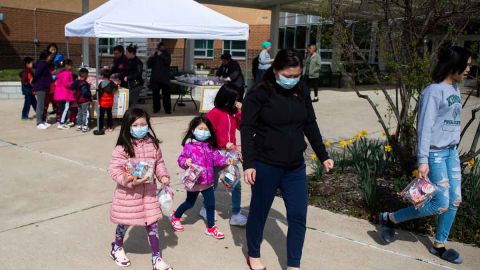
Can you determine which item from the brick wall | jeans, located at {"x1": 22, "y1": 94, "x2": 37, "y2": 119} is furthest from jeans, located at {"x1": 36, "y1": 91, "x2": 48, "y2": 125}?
the brick wall

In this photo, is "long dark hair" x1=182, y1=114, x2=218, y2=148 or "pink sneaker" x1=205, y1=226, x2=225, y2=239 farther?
"pink sneaker" x1=205, y1=226, x2=225, y2=239

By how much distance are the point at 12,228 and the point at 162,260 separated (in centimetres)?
163

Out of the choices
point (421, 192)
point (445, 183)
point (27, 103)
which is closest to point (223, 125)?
point (421, 192)

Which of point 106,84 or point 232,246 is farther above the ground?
point 106,84

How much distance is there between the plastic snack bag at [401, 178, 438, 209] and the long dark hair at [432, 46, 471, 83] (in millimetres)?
831

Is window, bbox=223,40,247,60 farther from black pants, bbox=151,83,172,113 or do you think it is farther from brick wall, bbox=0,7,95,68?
black pants, bbox=151,83,172,113

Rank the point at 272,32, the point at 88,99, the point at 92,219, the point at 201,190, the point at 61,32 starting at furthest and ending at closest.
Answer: the point at 61,32 → the point at 272,32 → the point at 88,99 → the point at 92,219 → the point at 201,190

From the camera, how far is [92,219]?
4711mm

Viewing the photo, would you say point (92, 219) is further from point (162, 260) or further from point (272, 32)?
point (272, 32)

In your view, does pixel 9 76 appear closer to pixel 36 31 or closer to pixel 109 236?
pixel 36 31

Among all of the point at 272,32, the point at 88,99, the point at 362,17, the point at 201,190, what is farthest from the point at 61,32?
the point at 201,190

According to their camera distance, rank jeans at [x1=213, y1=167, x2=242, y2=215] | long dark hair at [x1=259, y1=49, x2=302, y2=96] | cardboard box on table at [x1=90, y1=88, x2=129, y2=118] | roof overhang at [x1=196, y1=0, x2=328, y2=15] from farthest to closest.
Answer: roof overhang at [x1=196, y1=0, x2=328, y2=15]
cardboard box on table at [x1=90, y1=88, x2=129, y2=118]
jeans at [x1=213, y1=167, x2=242, y2=215]
long dark hair at [x1=259, y1=49, x2=302, y2=96]

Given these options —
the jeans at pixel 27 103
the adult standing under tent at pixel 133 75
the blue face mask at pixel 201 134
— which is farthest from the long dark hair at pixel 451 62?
the jeans at pixel 27 103

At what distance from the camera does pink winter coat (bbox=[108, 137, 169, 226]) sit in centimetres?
358
